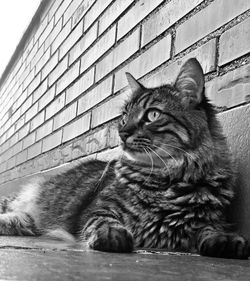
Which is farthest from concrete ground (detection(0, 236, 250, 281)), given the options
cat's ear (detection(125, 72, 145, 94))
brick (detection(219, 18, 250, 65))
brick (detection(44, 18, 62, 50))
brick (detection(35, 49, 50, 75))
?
brick (detection(35, 49, 50, 75))

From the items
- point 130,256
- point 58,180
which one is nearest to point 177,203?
point 130,256

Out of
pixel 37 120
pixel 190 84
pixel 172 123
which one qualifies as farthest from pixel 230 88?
pixel 37 120

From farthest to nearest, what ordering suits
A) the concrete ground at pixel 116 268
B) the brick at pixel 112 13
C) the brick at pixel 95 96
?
the brick at pixel 95 96, the brick at pixel 112 13, the concrete ground at pixel 116 268

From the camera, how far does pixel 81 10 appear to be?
3348 millimetres

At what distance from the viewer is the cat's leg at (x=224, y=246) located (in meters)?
1.21

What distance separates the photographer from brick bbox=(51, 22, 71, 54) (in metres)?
3.68

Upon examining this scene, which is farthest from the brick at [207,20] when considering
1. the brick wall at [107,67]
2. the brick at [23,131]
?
the brick at [23,131]

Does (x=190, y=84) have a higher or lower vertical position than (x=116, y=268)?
higher

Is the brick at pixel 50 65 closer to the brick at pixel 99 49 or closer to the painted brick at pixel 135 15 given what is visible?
the brick at pixel 99 49

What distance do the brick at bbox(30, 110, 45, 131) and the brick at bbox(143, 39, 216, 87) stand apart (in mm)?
2146

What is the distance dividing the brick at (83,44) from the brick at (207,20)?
1.18m

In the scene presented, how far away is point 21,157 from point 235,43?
3655mm

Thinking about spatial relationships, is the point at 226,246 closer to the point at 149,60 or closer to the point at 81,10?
the point at 149,60

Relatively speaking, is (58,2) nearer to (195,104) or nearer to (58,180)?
(58,180)
